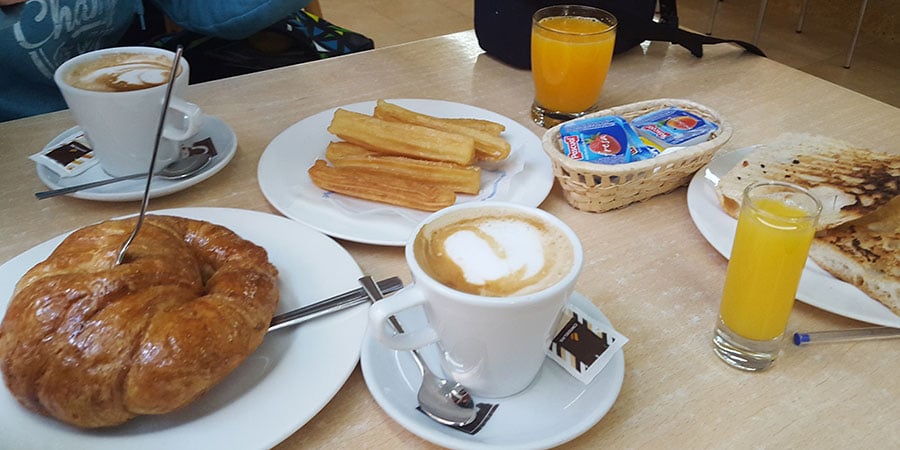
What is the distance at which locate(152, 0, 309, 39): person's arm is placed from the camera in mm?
1381

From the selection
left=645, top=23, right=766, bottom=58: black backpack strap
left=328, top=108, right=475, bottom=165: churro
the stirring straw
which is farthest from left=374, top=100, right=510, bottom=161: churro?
left=645, top=23, right=766, bottom=58: black backpack strap

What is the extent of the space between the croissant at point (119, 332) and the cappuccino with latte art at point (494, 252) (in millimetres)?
170

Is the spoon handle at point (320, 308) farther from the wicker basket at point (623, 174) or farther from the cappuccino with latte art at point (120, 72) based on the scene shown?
the cappuccino with latte art at point (120, 72)

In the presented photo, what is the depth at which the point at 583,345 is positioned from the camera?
0.64 meters

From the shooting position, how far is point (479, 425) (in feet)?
1.90

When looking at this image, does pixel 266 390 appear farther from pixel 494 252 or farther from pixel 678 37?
pixel 678 37

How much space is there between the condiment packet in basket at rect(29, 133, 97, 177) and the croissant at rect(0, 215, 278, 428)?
0.34m

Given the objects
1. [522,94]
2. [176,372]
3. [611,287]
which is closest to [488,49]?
[522,94]

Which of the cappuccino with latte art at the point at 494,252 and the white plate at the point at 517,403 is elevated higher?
the cappuccino with latte art at the point at 494,252

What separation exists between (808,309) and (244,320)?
57cm

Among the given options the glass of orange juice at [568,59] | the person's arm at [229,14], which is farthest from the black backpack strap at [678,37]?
the person's arm at [229,14]

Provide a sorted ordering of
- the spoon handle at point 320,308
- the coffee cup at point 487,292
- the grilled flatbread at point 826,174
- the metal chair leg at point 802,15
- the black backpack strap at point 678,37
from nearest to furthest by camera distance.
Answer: the coffee cup at point 487,292, the spoon handle at point 320,308, the grilled flatbread at point 826,174, the black backpack strap at point 678,37, the metal chair leg at point 802,15

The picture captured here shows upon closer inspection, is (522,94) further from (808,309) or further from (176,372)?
(176,372)

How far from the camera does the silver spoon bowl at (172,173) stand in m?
0.89
